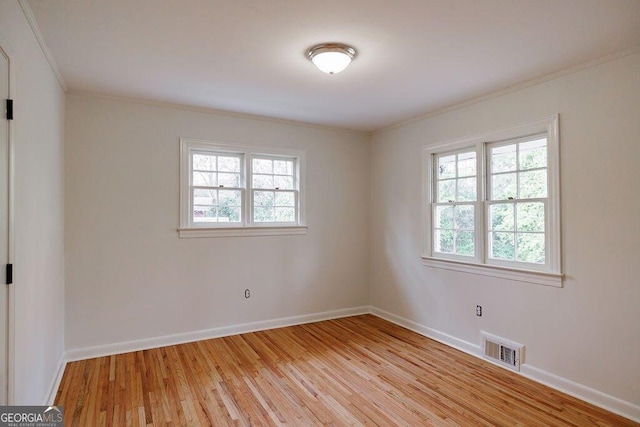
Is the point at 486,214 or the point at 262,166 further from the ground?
the point at 262,166

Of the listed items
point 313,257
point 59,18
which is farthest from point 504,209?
point 59,18

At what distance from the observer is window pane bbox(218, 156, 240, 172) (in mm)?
4281

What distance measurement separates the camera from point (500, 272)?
3418 mm

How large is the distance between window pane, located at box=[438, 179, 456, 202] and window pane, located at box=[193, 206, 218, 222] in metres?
2.65

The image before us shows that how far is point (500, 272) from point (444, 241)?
79 cm

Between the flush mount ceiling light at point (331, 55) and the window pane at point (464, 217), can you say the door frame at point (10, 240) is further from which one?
the window pane at point (464, 217)

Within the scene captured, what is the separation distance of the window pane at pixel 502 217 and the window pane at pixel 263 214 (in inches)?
100

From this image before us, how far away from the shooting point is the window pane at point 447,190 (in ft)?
13.2

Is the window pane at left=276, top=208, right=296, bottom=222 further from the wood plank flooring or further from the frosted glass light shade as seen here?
the frosted glass light shade

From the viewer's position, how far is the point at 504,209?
3.47m

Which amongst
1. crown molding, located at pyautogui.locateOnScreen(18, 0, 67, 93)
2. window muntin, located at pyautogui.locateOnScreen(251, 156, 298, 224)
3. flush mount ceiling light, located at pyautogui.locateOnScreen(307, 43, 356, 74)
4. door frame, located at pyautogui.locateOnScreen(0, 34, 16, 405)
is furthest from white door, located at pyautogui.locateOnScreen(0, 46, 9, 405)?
window muntin, located at pyautogui.locateOnScreen(251, 156, 298, 224)

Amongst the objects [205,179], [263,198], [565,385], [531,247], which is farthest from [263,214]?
[565,385]

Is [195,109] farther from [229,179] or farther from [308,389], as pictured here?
[308,389]

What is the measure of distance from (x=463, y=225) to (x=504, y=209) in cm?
51
